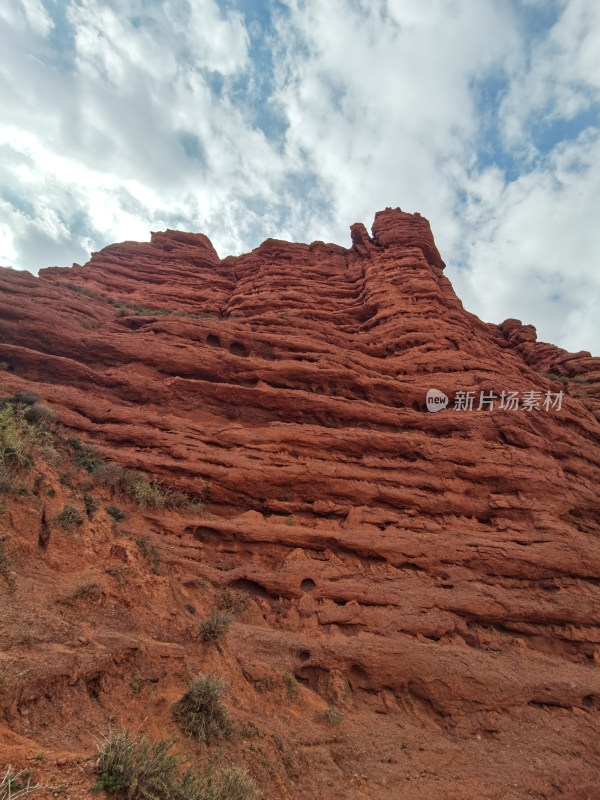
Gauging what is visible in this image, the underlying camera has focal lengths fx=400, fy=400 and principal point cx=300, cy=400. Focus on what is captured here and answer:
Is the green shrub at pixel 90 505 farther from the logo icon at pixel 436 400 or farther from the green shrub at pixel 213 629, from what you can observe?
the logo icon at pixel 436 400

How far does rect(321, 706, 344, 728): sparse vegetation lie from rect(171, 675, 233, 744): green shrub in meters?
2.90

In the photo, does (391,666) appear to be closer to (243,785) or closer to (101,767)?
(243,785)

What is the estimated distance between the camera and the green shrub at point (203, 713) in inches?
225

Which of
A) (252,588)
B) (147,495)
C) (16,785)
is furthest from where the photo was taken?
(147,495)

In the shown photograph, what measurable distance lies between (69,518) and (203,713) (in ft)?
14.0

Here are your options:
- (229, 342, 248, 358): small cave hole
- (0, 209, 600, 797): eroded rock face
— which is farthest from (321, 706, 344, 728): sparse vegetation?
(229, 342, 248, 358): small cave hole

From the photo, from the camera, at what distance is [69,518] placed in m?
7.79

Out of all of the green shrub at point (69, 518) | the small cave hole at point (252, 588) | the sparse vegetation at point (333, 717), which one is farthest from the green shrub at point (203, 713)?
the small cave hole at point (252, 588)

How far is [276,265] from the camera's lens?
31312 millimetres

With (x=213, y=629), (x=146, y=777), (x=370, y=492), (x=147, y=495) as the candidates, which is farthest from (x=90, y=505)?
(x=370, y=492)

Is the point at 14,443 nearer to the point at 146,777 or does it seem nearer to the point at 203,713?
the point at 203,713

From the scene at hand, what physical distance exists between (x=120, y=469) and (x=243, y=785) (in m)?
9.32

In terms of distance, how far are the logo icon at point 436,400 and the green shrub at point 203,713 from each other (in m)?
14.8

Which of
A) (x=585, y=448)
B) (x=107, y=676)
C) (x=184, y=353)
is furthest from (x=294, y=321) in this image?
(x=107, y=676)
